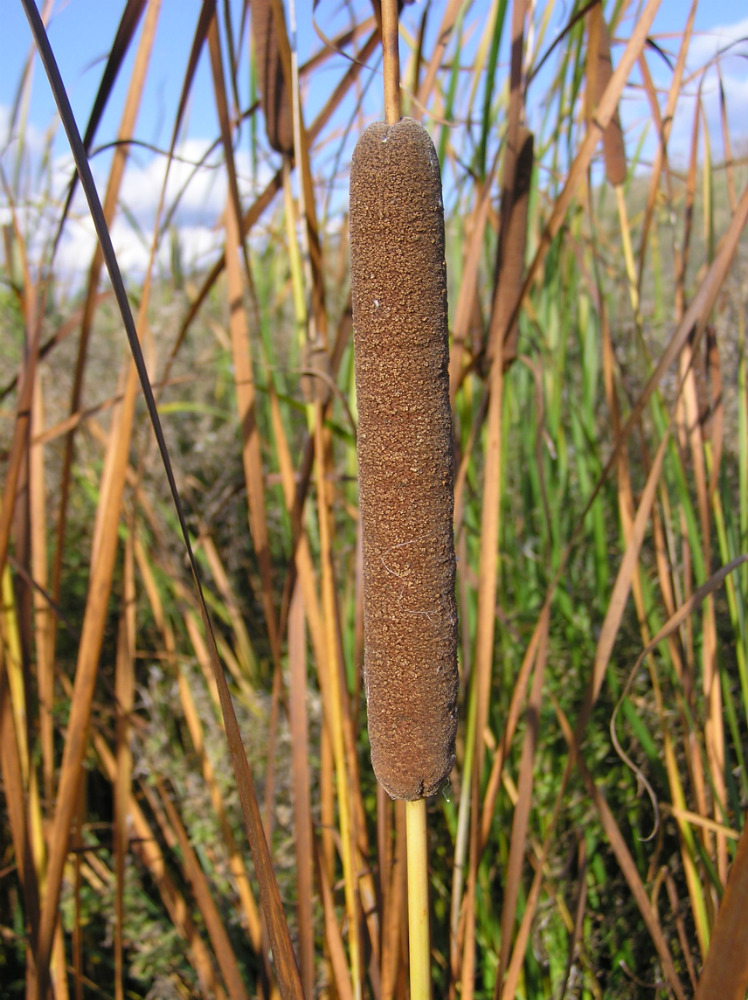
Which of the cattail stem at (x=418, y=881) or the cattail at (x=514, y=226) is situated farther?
the cattail at (x=514, y=226)

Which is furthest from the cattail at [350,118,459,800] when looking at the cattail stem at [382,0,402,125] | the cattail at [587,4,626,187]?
the cattail at [587,4,626,187]

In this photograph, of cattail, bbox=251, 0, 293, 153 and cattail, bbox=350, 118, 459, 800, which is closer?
cattail, bbox=350, 118, 459, 800

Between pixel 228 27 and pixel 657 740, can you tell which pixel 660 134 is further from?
pixel 657 740

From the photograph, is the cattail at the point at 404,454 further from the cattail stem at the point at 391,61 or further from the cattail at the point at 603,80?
the cattail at the point at 603,80

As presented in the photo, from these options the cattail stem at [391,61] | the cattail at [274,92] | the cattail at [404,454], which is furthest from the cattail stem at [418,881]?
the cattail at [274,92]

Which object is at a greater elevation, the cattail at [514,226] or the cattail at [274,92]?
the cattail at [274,92]

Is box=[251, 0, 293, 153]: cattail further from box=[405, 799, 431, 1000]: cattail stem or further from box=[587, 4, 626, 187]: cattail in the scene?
box=[405, 799, 431, 1000]: cattail stem

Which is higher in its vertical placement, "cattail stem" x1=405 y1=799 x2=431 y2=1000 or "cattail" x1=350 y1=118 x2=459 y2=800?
"cattail" x1=350 y1=118 x2=459 y2=800
